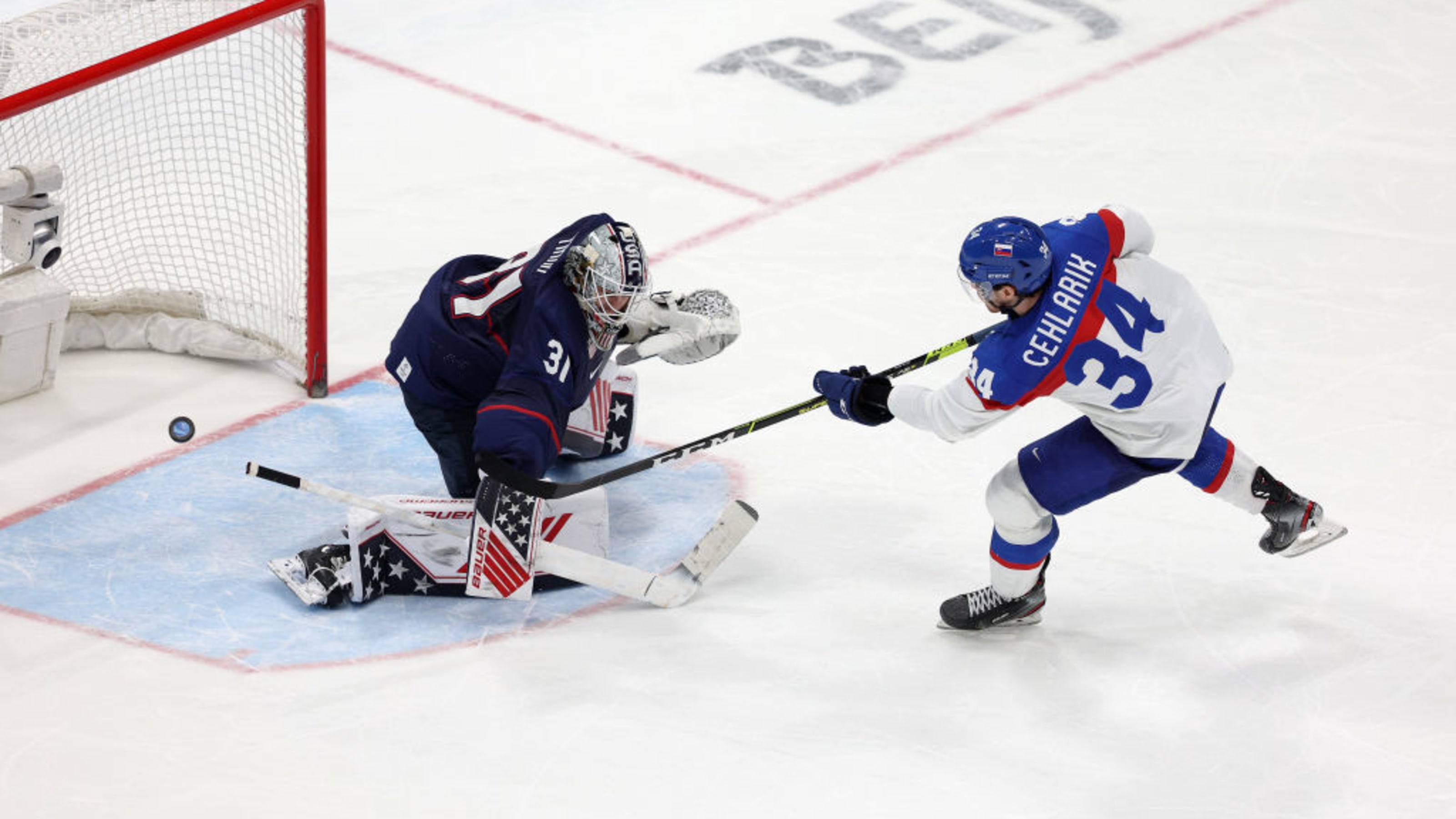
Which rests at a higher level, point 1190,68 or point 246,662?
point 1190,68

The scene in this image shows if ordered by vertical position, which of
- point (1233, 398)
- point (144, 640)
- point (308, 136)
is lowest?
point (144, 640)

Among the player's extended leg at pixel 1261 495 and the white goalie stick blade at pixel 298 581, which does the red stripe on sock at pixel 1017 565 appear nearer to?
the player's extended leg at pixel 1261 495

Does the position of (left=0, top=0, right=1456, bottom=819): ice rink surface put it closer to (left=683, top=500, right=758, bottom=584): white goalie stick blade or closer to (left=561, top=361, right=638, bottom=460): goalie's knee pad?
(left=683, top=500, right=758, bottom=584): white goalie stick blade

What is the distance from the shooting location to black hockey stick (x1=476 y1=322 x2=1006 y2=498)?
3.37 metres

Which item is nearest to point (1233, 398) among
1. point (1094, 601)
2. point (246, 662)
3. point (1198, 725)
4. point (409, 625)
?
point (1094, 601)

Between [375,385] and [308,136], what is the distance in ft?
2.22

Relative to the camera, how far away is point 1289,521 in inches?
141

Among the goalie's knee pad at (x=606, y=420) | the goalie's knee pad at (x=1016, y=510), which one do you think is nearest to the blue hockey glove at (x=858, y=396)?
the goalie's knee pad at (x=1016, y=510)

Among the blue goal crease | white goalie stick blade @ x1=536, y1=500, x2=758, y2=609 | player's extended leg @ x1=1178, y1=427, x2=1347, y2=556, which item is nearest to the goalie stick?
white goalie stick blade @ x1=536, y1=500, x2=758, y2=609

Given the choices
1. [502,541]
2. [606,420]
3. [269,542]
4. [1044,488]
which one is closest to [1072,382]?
[1044,488]

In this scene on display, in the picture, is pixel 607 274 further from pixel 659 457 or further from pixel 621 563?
pixel 621 563

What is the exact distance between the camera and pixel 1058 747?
322 centimetres

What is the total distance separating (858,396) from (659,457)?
47 cm

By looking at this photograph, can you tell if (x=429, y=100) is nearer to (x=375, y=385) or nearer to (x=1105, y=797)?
(x=375, y=385)
